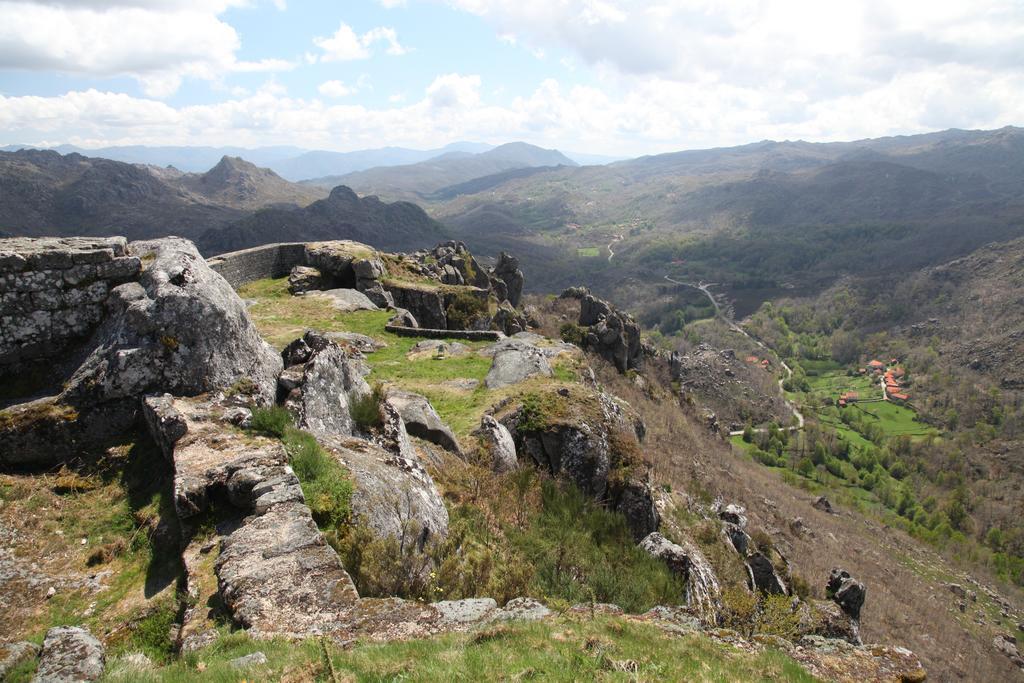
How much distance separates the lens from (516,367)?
67.3ft

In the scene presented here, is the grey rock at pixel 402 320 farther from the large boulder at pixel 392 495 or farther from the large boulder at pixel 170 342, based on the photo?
the large boulder at pixel 392 495

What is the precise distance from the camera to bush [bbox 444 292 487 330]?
123ft

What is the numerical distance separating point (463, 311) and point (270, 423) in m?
28.7

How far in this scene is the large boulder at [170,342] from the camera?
390 inches

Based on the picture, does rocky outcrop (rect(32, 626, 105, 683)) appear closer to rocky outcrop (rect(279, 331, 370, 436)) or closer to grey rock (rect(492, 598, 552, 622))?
grey rock (rect(492, 598, 552, 622))

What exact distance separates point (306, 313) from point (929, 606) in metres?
57.4

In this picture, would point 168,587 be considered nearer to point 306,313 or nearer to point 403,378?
point 403,378

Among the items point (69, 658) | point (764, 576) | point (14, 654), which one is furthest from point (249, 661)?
point (764, 576)

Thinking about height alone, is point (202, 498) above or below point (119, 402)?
below

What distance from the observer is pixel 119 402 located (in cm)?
988

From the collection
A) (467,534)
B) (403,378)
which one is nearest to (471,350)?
(403,378)

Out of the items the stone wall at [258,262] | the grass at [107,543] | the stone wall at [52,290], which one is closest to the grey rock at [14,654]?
the grass at [107,543]

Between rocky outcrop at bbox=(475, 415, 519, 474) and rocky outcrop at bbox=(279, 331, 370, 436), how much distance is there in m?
3.57

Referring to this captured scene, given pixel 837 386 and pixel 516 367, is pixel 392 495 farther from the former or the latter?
pixel 837 386
